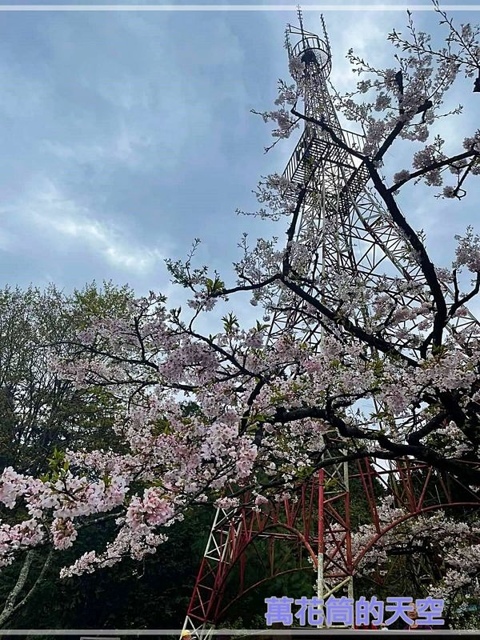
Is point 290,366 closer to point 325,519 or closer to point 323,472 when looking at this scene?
point 323,472

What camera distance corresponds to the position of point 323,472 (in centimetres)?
603

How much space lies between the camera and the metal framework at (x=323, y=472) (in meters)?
4.02

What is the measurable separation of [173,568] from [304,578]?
289 cm

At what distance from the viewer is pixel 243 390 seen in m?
3.23

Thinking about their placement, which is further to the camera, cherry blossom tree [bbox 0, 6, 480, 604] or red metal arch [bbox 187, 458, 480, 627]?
red metal arch [bbox 187, 458, 480, 627]

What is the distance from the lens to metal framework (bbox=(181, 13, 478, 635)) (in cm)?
402

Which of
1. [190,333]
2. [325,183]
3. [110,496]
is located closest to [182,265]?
[190,333]

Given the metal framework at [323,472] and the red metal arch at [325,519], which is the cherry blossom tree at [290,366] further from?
the red metal arch at [325,519]

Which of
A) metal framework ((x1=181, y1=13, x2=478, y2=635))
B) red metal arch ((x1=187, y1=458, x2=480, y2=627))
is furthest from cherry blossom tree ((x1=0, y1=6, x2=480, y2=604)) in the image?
red metal arch ((x1=187, y1=458, x2=480, y2=627))

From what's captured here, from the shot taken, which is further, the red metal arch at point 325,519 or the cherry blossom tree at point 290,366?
the red metal arch at point 325,519

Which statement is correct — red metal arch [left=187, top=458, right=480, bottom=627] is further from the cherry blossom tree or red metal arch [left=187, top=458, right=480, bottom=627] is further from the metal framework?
the cherry blossom tree

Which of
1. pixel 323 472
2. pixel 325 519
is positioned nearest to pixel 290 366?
pixel 323 472

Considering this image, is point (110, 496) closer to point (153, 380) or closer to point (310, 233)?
point (153, 380)

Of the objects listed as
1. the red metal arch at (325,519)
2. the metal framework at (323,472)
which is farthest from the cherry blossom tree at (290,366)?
the red metal arch at (325,519)
